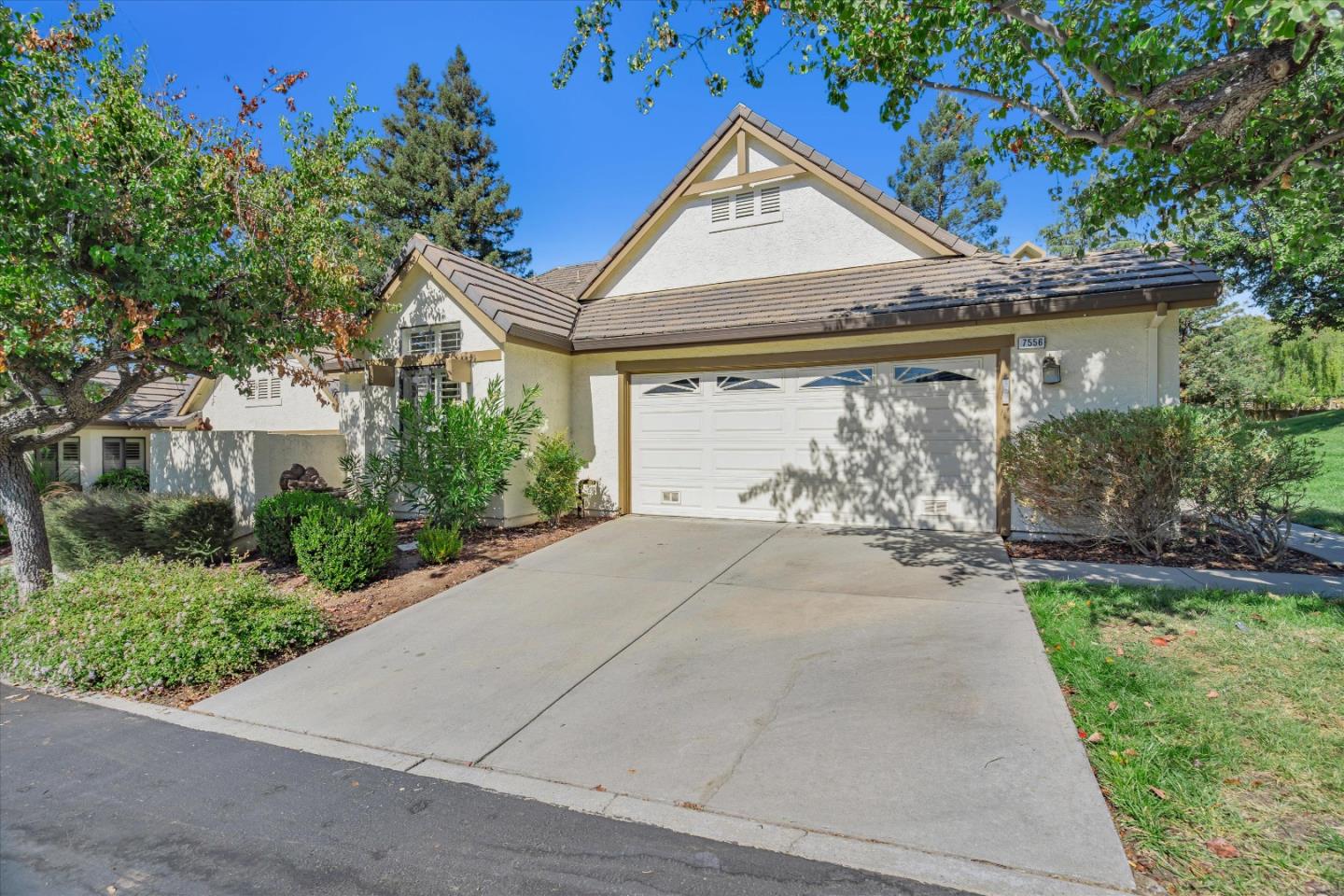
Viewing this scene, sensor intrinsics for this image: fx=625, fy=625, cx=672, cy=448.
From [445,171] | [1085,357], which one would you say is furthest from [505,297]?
[445,171]

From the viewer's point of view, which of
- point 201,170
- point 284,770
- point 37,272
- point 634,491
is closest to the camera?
point 284,770

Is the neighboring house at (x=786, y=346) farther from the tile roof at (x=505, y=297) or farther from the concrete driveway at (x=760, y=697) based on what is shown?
the concrete driveway at (x=760, y=697)

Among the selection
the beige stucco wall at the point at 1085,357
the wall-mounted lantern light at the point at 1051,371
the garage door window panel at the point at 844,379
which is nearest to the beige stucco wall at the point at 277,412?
the garage door window panel at the point at 844,379

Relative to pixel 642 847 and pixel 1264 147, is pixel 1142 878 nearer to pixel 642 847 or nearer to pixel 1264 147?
pixel 642 847

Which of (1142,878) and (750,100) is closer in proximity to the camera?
(1142,878)

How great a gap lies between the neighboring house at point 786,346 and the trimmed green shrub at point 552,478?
1.15 ft

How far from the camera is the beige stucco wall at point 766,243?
407 inches

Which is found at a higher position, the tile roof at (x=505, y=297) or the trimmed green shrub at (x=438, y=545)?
the tile roof at (x=505, y=297)

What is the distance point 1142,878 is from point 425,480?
822 cm

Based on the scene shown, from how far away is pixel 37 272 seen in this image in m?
5.96

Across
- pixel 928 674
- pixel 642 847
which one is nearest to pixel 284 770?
pixel 642 847

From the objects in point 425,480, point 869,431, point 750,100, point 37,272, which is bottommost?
point 425,480

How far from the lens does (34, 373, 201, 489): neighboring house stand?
19.0 meters

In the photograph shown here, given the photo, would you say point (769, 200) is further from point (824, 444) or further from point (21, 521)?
point (21, 521)
